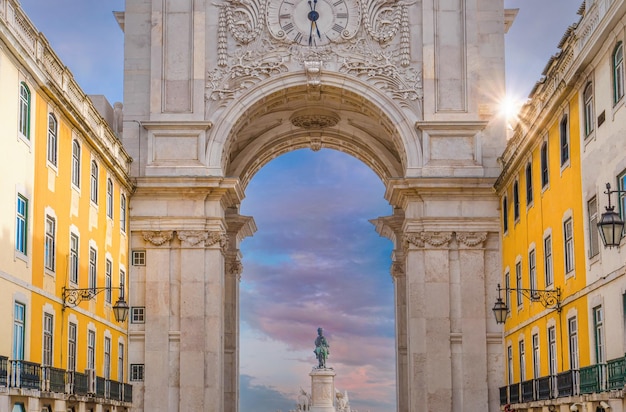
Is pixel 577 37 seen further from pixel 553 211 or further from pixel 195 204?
pixel 195 204

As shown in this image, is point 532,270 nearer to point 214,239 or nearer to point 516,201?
point 516,201

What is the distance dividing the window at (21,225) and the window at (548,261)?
53.5ft

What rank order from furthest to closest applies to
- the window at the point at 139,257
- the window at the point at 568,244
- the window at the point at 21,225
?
the window at the point at 139,257, the window at the point at 568,244, the window at the point at 21,225

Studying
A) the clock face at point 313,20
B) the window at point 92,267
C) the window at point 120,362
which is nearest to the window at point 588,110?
the window at point 92,267

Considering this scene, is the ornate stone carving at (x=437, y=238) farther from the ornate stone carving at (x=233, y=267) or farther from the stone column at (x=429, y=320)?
the ornate stone carving at (x=233, y=267)

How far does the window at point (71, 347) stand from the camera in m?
35.8

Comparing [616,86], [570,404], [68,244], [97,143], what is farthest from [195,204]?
[616,86]

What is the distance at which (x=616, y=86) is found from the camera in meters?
27.4

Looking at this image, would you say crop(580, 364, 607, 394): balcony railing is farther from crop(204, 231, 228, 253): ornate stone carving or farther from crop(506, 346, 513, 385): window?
crop(204, 231, 228, 253): ornate stone carving

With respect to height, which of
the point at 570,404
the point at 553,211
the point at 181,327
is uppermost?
the point at 553,211

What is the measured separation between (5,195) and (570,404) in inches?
653

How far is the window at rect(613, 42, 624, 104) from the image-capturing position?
Result: 26953mm

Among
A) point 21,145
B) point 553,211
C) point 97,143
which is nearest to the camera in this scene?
point 21,145

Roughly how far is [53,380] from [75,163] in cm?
831
